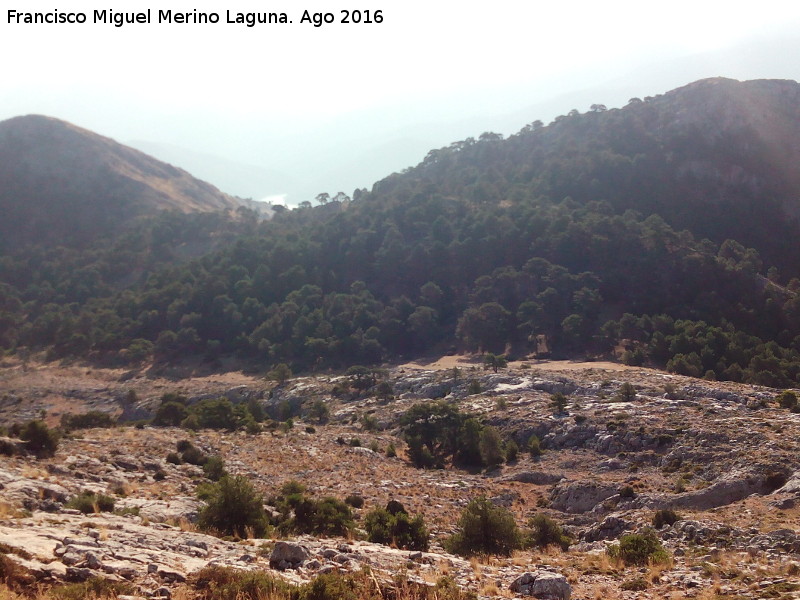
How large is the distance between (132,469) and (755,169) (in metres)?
113

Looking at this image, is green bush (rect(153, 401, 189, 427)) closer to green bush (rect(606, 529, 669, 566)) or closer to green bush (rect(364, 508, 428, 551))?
green bush (rect(364, 508, 428, 551))

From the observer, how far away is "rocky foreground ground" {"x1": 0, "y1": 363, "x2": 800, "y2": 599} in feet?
38.4

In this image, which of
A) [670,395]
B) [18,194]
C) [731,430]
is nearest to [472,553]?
[731,430]

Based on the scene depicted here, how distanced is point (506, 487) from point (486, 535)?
12442 millimetres

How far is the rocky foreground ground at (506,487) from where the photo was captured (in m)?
11.7

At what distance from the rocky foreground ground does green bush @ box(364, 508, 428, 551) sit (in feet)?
3.86

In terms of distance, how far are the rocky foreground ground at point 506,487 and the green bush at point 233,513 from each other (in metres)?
0.87

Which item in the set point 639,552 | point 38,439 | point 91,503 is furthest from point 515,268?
point 91,503

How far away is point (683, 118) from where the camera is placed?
110125 millimetres

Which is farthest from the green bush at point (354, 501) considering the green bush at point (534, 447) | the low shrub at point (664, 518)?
the green bush at point (534, 447)

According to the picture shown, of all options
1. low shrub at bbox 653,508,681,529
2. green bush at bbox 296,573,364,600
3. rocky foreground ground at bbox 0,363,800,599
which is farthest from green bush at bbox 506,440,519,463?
green bush at bbox 296,573,364,600

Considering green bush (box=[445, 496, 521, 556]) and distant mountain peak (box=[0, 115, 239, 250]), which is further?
distant mountain peak (box=[0, 115, 239, 250])

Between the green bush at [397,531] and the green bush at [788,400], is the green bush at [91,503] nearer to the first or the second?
the green bush at [397,531]

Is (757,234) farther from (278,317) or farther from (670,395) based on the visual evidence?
(278,317)
